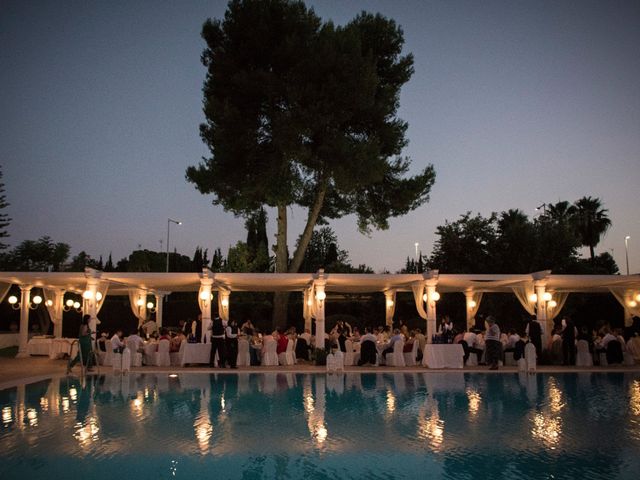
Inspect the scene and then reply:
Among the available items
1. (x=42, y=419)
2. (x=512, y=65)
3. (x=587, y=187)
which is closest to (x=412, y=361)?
(x=512, y=65)

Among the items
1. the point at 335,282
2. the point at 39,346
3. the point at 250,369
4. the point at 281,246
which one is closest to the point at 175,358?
the point at 250,369

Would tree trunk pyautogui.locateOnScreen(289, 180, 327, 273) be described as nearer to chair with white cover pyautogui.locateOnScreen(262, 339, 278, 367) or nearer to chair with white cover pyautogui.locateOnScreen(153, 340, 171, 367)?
chair with white cover pyautogui.locateOnScreen(262, 339, 278, 367)

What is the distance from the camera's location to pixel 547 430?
650 cm

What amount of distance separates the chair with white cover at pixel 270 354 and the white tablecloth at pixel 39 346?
8113mm

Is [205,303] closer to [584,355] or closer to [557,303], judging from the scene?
[584,355]

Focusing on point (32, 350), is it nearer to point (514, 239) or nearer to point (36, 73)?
point (36, 73)

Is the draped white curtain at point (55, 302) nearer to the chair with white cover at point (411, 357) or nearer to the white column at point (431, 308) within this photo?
the chair with white cover at point (411, 357)

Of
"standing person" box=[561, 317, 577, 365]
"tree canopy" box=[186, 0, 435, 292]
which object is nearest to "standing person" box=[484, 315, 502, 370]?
"standing person" box=[561, 317, 577, 365]

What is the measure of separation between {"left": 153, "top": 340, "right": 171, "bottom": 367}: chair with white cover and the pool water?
12.3 ft

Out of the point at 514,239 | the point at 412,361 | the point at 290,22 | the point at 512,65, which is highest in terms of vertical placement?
the point at 290,22

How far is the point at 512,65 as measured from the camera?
50.2 feet

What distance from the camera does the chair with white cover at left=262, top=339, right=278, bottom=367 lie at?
14.6 m

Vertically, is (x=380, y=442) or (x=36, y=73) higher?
(x=36, y=73)

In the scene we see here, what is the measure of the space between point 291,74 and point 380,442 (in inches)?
590
